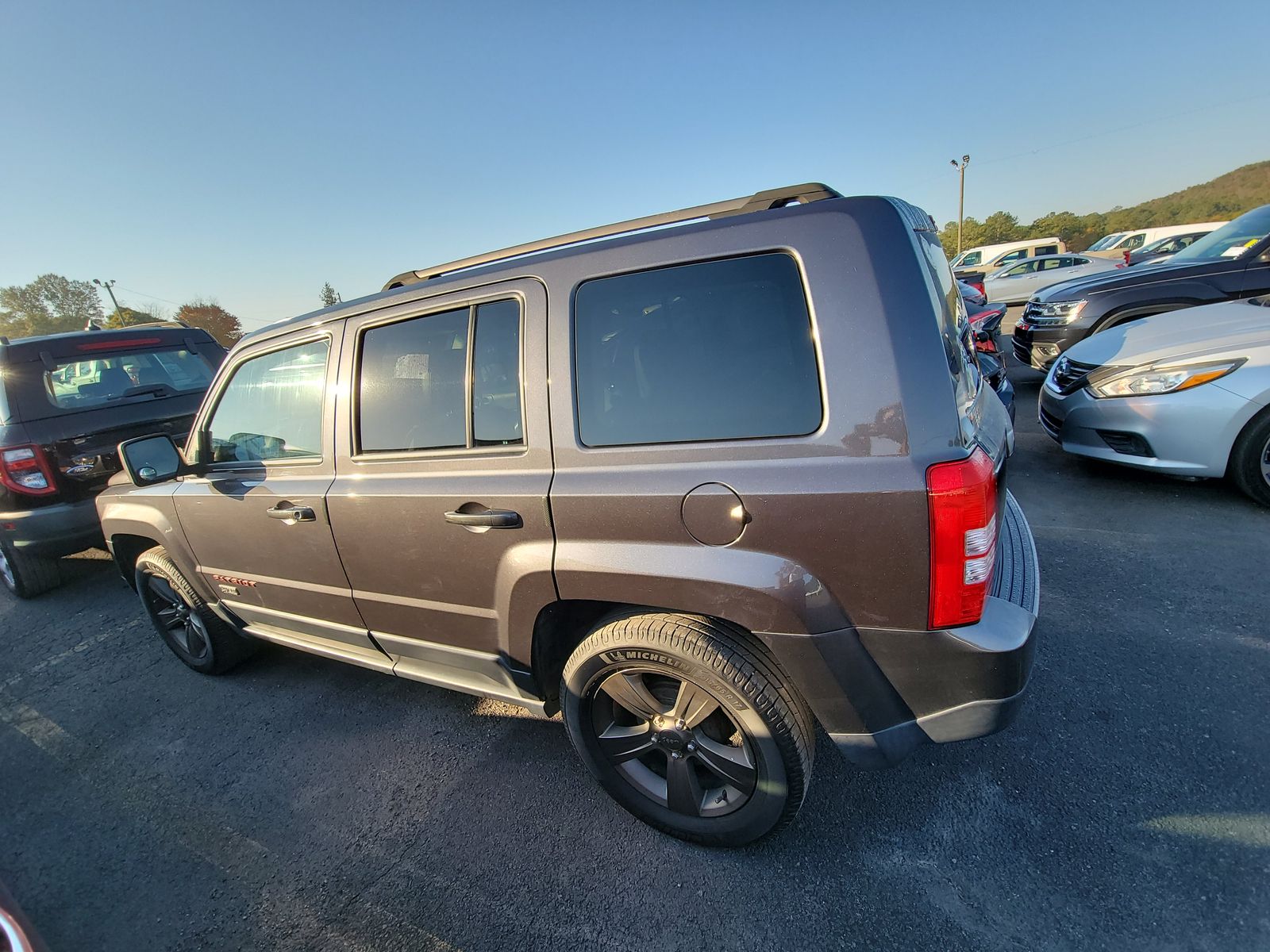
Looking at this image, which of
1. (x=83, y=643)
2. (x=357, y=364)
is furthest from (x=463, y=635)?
(x=83, y=643)

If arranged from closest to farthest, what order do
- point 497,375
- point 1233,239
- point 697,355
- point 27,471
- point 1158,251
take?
point 697,355
point 497,375
point 27,471
point 1233,239
point 1158,251

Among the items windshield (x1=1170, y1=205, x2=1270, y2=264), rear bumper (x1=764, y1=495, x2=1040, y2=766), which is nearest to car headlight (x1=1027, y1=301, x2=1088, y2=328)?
windshield (x1=1170, y1=205, x2=1270, y2=264)

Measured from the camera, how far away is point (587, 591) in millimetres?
1765

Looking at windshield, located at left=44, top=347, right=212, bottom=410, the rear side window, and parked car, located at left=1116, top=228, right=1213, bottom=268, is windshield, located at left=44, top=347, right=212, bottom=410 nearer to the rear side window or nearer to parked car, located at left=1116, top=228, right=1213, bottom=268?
the rear side window

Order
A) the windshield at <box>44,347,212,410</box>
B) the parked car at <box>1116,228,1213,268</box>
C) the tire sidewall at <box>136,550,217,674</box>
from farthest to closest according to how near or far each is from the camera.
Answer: the parked car at <box>1116,228,1213,268</box>, the windshield at <box>44,347,212,410</box>, the tire sidewall at <box>136,550,217,674</box>

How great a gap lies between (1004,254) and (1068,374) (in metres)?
24.4

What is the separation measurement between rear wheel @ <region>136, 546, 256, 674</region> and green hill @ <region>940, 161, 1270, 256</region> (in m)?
54.4

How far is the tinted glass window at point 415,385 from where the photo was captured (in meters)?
2.06

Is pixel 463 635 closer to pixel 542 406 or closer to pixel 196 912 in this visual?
pixel 542 406

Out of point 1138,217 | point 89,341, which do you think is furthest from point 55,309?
point 1138,217

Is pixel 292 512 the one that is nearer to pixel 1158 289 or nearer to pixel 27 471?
pixel 27 471

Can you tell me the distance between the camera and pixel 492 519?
186 centimetres

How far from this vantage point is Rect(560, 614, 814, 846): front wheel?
1.63 m

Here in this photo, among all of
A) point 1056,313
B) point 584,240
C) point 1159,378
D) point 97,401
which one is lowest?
point 1159,378
